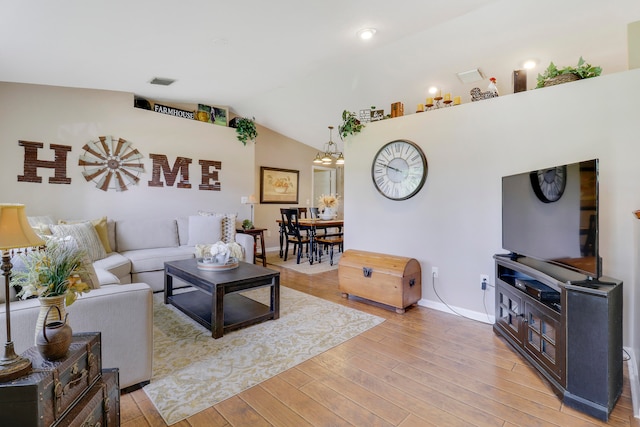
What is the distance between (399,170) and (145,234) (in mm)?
3450

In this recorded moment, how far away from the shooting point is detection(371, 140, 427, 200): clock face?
3.38 m

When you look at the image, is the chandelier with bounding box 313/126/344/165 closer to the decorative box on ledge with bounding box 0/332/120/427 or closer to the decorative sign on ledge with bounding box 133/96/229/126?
the decorative sign on ledge with bounding box 133/96/229/126

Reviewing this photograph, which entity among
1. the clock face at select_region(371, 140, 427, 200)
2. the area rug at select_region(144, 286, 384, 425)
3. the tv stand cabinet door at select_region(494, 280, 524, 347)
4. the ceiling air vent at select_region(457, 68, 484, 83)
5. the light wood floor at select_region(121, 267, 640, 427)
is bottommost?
the light wood floor at select_region(121, 267, 640, 427)

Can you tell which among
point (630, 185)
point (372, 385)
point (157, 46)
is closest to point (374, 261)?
point (372, 385)

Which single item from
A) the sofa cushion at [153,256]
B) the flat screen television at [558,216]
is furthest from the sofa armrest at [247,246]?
the flat screen television at [558,216]

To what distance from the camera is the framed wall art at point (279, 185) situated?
666 centimetres

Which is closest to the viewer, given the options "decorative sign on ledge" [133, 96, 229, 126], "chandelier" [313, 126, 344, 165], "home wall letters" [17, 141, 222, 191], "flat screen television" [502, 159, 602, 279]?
"flat screen television" [502, 159, 602, 279]

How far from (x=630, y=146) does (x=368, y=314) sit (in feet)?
8.14

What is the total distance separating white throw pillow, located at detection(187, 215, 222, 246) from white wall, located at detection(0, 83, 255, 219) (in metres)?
0.88

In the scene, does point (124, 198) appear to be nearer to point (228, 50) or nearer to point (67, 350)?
point (228, 50)

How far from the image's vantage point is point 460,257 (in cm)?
314

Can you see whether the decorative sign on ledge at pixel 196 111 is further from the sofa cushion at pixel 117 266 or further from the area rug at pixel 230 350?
the area rug at pixel 230 350

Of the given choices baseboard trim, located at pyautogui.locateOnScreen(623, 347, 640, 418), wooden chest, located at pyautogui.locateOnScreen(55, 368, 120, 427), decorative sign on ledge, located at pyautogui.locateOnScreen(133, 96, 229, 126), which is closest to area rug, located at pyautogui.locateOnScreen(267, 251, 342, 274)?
decorative sign on ledge, located at pyautogui.locateOnScreen(133, 96, 229, 126)

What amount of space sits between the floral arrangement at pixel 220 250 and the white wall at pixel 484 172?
1.49 metres
